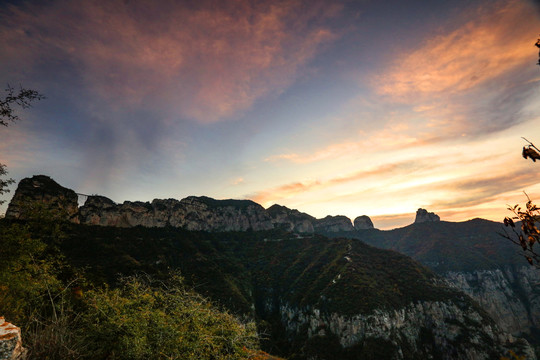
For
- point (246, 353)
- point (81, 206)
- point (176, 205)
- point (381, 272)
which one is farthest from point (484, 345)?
point (81, 206)

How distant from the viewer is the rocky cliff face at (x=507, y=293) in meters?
145

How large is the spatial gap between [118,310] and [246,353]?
360 inches

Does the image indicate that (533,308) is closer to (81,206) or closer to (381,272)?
(381,272)

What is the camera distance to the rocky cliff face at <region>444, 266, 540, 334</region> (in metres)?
145

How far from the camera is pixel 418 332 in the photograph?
292 feet

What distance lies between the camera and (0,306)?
1344 centimetres

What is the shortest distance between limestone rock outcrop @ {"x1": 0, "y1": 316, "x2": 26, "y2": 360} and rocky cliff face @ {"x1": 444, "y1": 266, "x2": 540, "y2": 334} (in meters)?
200

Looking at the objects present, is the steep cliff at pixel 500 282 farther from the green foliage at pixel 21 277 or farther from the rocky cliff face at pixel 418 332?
the green foliage at pixel 21 277

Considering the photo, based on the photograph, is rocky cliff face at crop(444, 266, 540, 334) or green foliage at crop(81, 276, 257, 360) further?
rocky cliff face at crop(444, 266, 540, 334)

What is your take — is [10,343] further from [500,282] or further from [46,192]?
[500,282]

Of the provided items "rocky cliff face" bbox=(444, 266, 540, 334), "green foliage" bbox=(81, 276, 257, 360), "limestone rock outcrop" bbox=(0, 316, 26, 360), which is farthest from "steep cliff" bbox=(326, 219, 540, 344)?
"limestone rock outcrop" bbox=(0, 316, 26, 360)

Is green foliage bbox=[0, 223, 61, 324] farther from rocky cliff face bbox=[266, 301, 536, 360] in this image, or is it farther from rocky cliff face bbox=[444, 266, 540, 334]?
rocky cliff face bbox=[444, 266, 540, 334]

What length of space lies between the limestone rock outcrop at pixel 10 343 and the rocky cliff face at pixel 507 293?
200 m

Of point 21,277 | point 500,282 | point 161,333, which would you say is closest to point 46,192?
point 21,277
